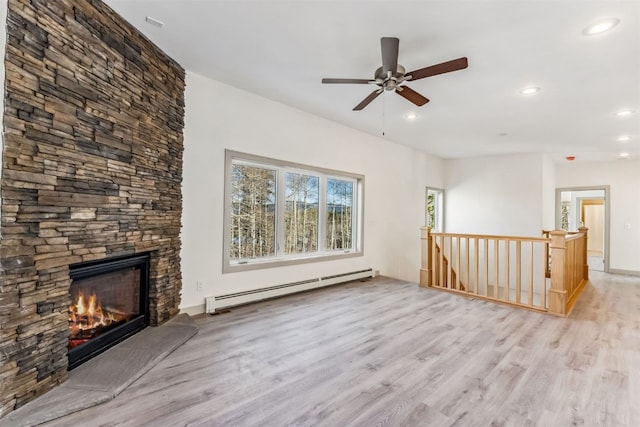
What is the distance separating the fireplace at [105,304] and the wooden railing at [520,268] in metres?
4.16

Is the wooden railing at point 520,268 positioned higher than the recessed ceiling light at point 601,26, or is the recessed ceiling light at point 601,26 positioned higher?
the recessed ceiling light at point 601,26

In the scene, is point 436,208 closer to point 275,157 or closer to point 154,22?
point 275,157

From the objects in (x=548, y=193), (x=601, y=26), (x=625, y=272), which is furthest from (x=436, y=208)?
(x=601, y=26)

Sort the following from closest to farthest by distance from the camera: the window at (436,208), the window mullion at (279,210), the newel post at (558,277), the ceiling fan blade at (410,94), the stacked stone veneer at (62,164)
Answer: the stacked stone veneer at (62,164) → the ceiling fan blade at (410,94) → the newel post at (558,277) → the window mullion at (279,210) → the window at (436,208)

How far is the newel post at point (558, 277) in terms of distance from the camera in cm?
394

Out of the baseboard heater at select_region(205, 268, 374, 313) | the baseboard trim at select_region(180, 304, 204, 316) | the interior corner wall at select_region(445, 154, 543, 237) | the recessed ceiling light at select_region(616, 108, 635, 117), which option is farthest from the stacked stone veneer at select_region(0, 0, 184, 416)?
the interior corner wall at select_region(445, 154, 543, 237)

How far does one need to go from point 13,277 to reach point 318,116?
4.09 meters

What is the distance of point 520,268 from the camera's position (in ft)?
14.5

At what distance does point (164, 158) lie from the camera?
127 inches

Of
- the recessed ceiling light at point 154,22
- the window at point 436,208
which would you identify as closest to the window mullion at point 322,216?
the recessed ceiling light at point 154,22

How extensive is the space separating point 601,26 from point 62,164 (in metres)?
4.10

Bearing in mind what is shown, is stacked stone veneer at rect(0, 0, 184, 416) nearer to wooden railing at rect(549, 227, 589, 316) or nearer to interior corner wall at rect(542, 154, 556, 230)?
wooden railing at rect(549, 227, 589, 316)

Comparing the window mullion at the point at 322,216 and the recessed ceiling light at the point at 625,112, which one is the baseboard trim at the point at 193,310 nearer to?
the window mullion at the point at 322,216

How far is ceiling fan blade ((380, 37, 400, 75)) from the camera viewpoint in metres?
2.34
